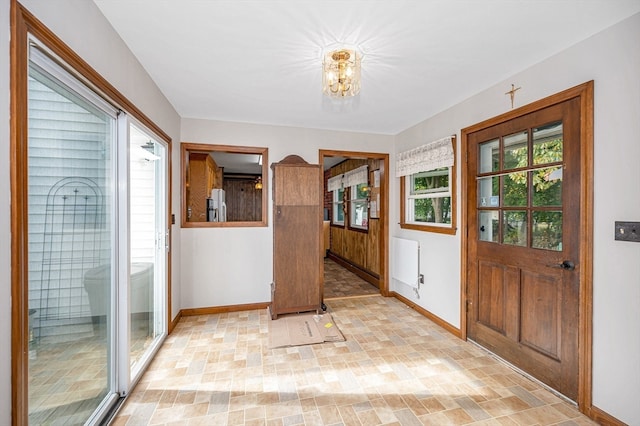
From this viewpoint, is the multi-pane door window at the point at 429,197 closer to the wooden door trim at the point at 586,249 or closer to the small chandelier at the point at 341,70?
the wooden door trim at the point at 586,249

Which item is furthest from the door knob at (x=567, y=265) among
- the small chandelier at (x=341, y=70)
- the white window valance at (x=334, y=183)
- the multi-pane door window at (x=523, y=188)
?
the white window valance at (x=334, y=183)

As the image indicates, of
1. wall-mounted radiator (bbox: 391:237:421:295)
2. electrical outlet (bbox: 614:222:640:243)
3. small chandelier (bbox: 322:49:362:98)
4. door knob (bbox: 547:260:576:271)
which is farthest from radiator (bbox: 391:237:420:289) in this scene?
small chandelier (bbox: 322:49:362:98)

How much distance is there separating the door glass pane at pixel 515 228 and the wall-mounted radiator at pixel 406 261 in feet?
4.07

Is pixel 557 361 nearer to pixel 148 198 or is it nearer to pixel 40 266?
pixel 40 266

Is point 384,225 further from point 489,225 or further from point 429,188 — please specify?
point 489,225

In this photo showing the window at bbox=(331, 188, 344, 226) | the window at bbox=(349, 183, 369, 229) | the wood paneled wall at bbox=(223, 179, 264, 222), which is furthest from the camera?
the wood paneled wall at bbox=(223, 179, 264, 222)

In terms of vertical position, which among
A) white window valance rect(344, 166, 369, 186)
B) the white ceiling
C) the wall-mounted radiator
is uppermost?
the white ceiling

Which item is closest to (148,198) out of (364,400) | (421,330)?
(364,400)

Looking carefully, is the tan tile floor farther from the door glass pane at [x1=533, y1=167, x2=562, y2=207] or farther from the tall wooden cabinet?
the door glass pane at [x1=533, y1=167, x2=562, y2=207]

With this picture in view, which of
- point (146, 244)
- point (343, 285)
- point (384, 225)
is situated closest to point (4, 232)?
point (146, 244)

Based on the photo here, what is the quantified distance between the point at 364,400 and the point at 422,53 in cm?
246

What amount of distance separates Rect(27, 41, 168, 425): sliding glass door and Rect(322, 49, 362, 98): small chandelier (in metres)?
1.42

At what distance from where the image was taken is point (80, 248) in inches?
60.6

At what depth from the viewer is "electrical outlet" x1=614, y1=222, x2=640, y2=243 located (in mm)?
1565
